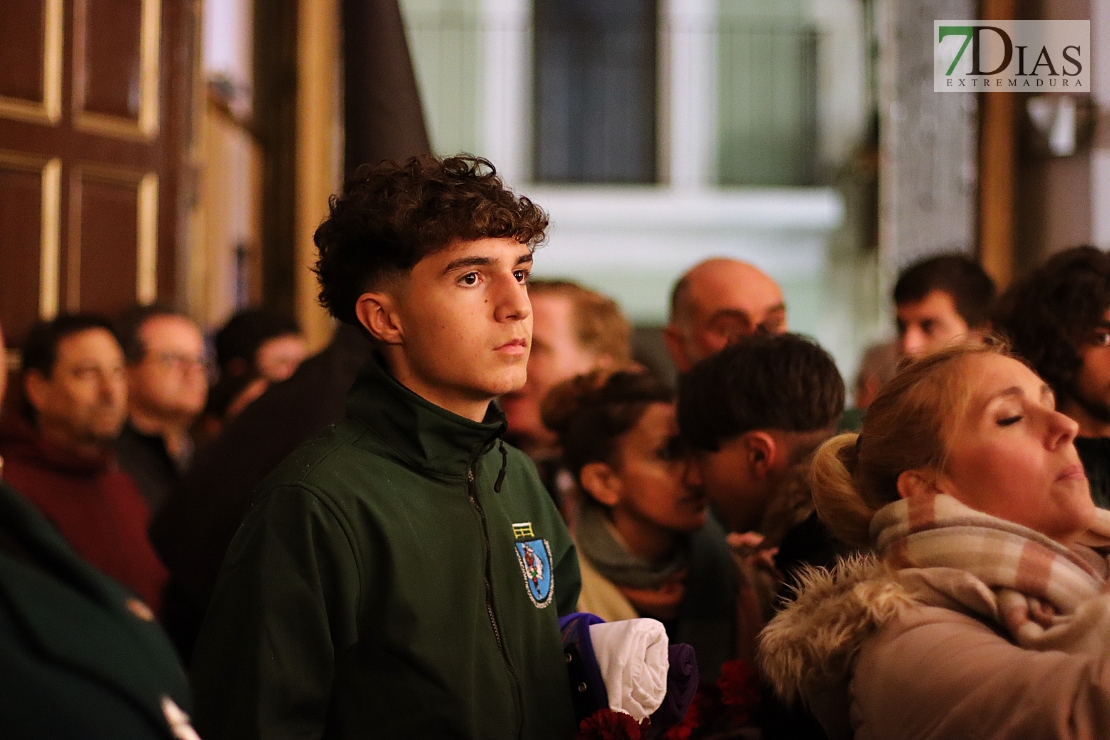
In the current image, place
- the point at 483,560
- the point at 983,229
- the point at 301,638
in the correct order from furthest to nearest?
the point at 983,229
the point at 483,560
the point at 301,638

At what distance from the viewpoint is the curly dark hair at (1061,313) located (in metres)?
2.28

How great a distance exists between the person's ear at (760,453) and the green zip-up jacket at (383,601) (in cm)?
67

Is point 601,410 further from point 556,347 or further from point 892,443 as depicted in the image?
point 892,443

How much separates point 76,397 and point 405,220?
7.60ft

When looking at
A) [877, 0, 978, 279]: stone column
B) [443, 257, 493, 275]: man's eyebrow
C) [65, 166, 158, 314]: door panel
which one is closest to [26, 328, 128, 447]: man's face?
[65, 166, 158, 314]: door panel

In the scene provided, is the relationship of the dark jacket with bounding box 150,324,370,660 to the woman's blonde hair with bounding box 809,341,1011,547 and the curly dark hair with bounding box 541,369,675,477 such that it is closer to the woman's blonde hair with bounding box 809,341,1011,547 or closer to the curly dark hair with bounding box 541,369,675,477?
the curly dark hair with bounding box 541,369,675,477

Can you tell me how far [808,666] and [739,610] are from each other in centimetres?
81

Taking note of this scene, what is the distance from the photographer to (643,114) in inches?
476

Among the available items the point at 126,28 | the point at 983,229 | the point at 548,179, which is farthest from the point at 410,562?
the point at 548,179

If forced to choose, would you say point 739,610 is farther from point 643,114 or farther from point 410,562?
point 643,114

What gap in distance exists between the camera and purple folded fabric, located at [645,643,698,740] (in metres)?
1.89

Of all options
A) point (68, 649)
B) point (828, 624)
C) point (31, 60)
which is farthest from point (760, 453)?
point (31, 60)

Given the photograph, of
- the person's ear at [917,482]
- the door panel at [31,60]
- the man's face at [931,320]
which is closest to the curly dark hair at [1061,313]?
the person's ear at [917,482]

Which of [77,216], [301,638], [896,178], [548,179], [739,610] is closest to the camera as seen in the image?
[301,638]
